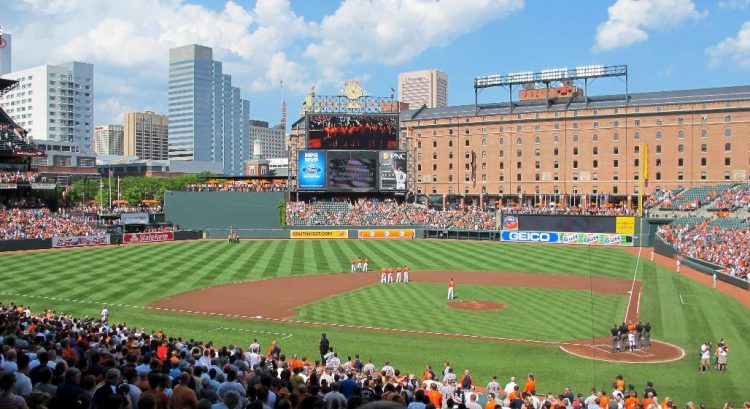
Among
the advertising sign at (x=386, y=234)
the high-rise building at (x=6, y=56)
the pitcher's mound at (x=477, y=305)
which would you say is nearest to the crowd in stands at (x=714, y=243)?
the pitcher's mound at (x=477, y=305)

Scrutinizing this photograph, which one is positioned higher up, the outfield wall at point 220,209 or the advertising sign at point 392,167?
the advertising sign at point 392,167

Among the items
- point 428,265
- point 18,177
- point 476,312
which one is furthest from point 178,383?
point 18,177

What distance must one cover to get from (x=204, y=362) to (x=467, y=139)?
97.6 metres

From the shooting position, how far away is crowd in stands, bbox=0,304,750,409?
7.90 metres

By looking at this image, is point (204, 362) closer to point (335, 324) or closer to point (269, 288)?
point (335, 324)

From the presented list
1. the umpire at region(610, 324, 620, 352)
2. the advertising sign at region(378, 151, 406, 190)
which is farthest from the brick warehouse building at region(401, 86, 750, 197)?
the umpire at region(610, 324, 620, 352)

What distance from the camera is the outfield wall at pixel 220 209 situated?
Result: 80500 millimetres

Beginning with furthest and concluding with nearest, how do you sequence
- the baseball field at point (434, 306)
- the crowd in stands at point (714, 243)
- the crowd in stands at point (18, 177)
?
the crowd in stands at point (18, 177)
the crowd in stands at point (714, 243)
the baseball field at point (434, 306)

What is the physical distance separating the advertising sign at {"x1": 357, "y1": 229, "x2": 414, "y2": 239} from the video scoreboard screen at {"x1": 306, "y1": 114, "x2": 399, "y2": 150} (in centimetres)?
1061

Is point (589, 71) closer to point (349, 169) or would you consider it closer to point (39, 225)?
point (349, 169)

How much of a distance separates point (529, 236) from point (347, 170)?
915 inches

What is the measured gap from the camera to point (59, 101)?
183000mm

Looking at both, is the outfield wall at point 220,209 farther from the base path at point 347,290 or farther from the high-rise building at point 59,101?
the high-rise building at point 59,101

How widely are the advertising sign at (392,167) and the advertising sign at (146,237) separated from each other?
25797 millimetres
